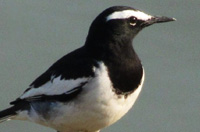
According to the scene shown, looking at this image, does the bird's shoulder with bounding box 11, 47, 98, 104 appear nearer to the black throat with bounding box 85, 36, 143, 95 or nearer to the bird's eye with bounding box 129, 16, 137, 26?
the black throat with bounding box 85, 36, 143, 95

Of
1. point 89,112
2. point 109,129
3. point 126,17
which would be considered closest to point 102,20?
point 126,17

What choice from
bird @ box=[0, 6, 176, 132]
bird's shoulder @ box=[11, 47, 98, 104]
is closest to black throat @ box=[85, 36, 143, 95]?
bird @ box=[0, 6, 176, 132]

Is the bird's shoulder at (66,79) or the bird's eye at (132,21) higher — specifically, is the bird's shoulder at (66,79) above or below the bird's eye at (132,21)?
below

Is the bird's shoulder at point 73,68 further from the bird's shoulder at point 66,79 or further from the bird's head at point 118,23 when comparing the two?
the bird's head at point 118,23

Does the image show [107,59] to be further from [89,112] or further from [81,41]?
[81,41]

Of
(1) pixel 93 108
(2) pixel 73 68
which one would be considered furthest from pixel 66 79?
(1) pixel 93 108

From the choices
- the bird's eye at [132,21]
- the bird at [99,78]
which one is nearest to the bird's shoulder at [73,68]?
the bird at [99,78]

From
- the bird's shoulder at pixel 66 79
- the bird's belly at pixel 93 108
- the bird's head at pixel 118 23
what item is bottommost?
the bird's belly at pixel 93 108
